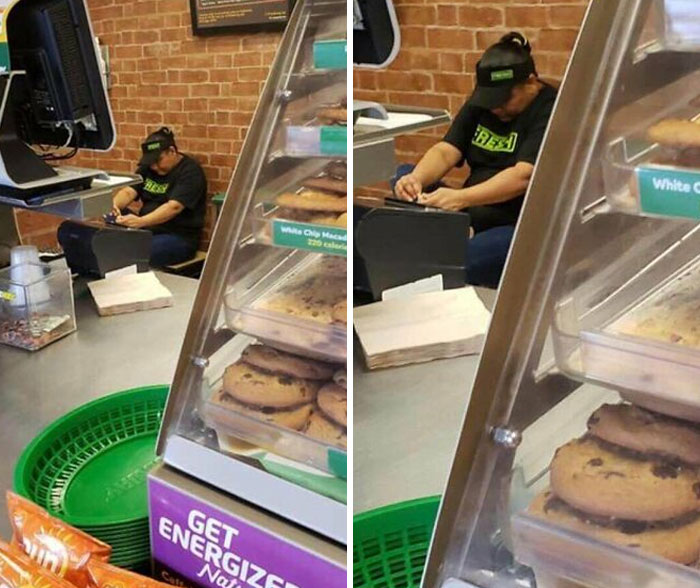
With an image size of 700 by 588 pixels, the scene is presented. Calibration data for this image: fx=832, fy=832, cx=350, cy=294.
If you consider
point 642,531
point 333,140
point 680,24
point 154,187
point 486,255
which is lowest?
point 154,187

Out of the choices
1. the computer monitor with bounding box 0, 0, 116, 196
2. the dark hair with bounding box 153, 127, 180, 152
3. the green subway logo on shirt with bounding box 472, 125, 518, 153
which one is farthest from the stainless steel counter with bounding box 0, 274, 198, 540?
the dark hair with bounding box 153, 127, 180, 152

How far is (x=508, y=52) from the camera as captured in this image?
1.62 metres

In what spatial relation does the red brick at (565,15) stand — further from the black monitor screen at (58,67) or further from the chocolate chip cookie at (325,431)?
the chocolate chip cookie at (325,431)

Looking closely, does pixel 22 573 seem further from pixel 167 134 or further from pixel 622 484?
pixel 167 134

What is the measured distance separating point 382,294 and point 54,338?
765 mm

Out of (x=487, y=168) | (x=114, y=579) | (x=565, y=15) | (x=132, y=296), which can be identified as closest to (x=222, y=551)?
(x=114, y=579)

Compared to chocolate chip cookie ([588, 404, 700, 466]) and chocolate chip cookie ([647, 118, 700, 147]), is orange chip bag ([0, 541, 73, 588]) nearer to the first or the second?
chocolate chip cookie ([588, 404, 700, 466])

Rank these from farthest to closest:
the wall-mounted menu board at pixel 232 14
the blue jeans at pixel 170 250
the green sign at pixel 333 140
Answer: the wall-mounted menu board at pixel 232 14, the blue jeans at pixel 170 250, the green sign at pixel 333 140

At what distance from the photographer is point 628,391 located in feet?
2.24

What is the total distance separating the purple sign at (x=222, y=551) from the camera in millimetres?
766

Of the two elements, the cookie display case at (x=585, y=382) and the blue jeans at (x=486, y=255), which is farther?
the blue jeans at (x=486, y=255)

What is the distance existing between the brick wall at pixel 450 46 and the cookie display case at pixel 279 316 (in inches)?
6.1

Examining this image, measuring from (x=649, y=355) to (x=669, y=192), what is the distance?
0.13 meters

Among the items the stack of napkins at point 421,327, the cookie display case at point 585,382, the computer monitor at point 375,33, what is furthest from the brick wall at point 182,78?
the cookie display case at point 585,382
